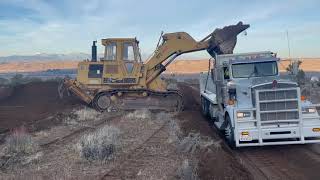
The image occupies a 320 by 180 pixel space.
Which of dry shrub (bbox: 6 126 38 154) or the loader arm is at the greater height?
the loader arm

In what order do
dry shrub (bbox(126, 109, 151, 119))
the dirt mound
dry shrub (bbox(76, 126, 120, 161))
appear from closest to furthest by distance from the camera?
dry shrub (bbox(76, 126, 120, 161)) < dry shrub (bbox(126, 109, 151, 119)) < the dirt mound

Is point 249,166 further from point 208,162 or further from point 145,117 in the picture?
point 145,117

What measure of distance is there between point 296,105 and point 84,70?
15.8 meters

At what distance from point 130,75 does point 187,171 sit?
1698cm

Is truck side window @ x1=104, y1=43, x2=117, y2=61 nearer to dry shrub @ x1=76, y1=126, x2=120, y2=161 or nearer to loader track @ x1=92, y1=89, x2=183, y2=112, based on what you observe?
loader track @ x1=92, y1=89, x2=183, y2=112

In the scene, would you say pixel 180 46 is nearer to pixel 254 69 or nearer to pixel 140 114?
pixel 140 114

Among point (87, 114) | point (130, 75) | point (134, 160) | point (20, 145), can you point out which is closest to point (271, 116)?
point (134, 160)

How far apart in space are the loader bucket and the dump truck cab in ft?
14.2

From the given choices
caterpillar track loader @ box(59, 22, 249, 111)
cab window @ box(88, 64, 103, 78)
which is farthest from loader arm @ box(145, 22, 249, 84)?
cab window @ box(88, 64, 103, 78)

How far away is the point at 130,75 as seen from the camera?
A: 2669 centimetres

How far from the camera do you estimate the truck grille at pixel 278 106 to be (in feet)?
44.6

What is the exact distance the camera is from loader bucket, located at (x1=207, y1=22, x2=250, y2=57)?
2450 cm

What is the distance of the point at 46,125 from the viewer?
21250 millimetres

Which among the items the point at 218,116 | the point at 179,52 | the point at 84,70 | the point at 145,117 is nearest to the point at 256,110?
the point at 218,116
